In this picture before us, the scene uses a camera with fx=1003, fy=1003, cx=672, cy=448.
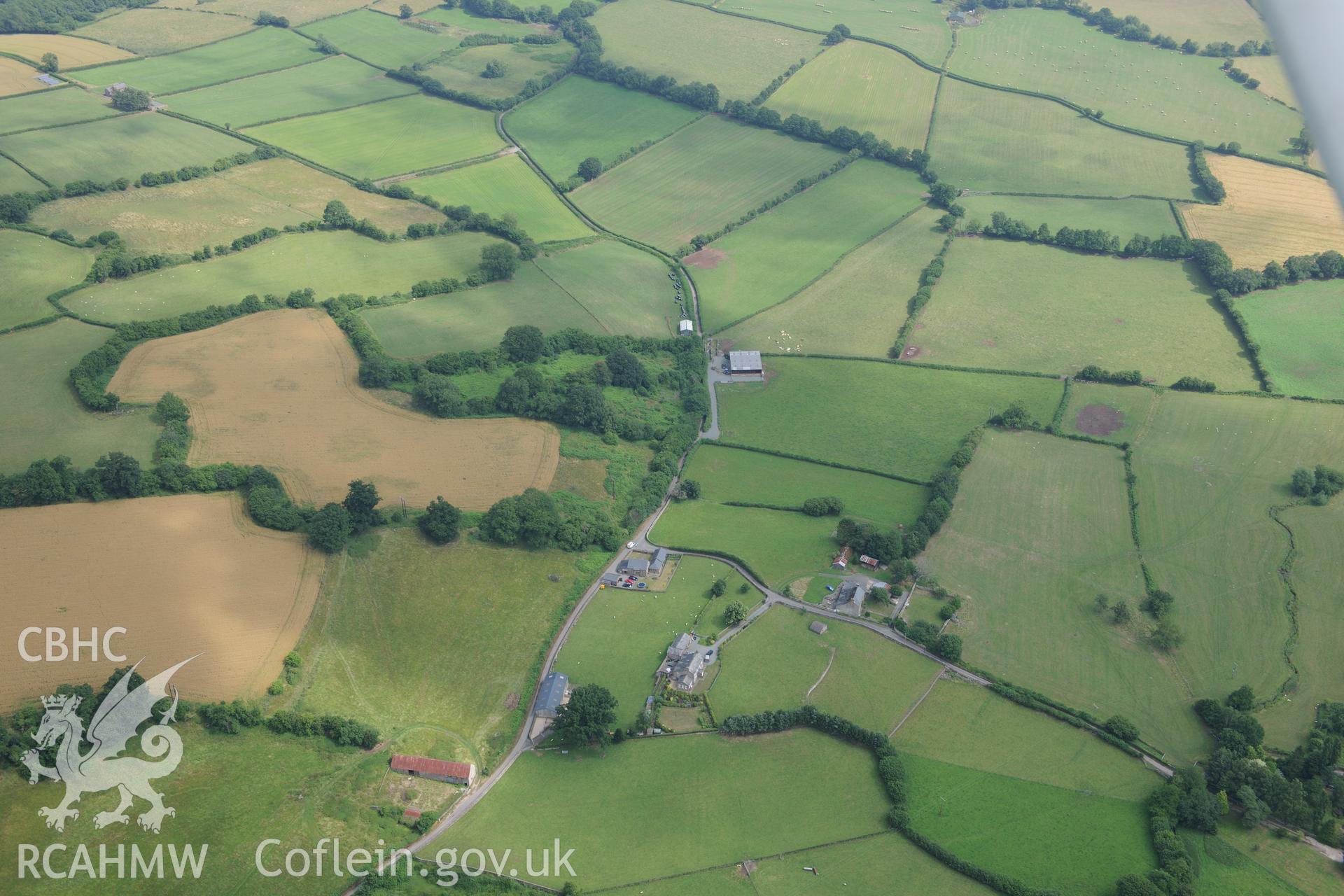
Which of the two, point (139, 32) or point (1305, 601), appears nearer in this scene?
point (1305, 601)

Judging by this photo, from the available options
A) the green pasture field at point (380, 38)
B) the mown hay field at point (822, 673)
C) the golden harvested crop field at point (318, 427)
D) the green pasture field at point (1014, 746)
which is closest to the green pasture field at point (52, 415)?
the golden harvested crop field at point (318, 427)

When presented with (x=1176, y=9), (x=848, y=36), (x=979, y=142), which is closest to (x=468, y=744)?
(x=979, y=142)

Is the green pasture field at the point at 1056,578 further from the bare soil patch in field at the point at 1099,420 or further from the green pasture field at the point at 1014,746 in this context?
the bare soil patch in field at the point at 1099,420

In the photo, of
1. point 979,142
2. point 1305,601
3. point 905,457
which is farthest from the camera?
point 979,142

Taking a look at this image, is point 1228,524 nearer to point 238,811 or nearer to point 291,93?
point 238,811

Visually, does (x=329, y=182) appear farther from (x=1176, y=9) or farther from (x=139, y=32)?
(x=1176, y=9)

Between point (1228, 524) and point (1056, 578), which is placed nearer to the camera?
point (1056, 578)

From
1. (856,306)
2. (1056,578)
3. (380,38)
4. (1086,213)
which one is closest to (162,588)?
(1056,578)

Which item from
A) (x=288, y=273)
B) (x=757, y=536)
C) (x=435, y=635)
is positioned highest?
(x=288, y=273)
